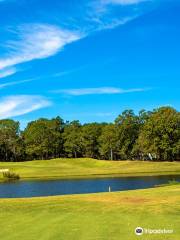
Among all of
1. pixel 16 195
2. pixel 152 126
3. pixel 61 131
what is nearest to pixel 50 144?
pixel 61 131

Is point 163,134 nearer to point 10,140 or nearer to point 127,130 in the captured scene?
point 127,130

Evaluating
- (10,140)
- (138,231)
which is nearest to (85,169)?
(10,140)

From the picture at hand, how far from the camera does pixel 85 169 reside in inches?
3942

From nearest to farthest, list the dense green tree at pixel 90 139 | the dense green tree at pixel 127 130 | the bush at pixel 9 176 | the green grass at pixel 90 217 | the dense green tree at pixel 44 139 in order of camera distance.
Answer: the green grass at pixel 90 217 < the bush at pixel 9 176 < the dense green tree at pixel 127 130 < the dense green tree at pixel 90 139 < the dense green tree at pixel 44 139

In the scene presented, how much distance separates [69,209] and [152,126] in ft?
352

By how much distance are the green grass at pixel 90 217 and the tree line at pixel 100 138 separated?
4030 inches

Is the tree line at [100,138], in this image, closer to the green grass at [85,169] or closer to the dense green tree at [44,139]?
the dense green tree at [44,139]

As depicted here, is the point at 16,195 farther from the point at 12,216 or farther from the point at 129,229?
the point at 129,229

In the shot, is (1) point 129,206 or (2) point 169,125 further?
(2) point 169,125

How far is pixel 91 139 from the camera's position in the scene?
523ft

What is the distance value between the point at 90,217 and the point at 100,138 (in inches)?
5240

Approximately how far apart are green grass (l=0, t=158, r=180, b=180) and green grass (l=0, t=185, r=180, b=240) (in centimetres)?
5745

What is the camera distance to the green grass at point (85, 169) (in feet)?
288

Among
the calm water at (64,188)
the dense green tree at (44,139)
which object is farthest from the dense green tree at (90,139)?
the calm water at (64,188)
